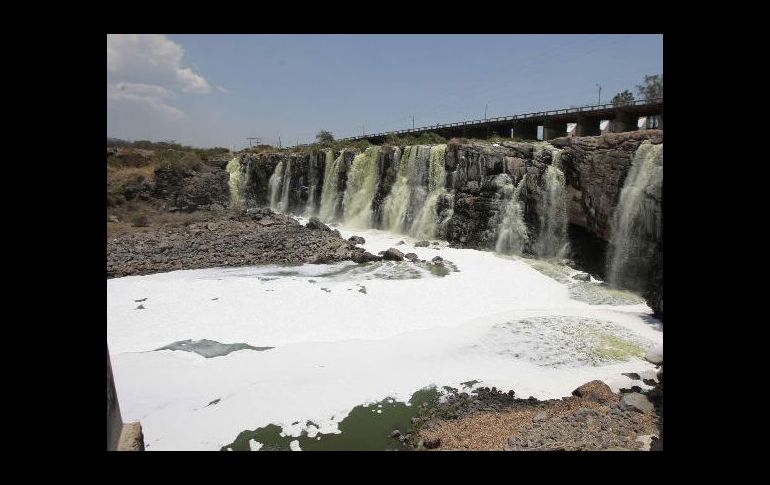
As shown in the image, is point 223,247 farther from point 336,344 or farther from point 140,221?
point 336,344

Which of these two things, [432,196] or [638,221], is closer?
[638,221]

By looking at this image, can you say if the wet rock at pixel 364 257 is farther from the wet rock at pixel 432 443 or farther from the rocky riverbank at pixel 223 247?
the wet rock at pixel 432 443

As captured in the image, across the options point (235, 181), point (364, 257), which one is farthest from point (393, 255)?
point (235, 181)

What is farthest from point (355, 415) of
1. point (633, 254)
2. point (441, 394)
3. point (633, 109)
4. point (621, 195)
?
point (633, 109)

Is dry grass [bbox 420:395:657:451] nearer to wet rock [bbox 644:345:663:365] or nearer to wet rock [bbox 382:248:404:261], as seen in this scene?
wet rock [bbox 644:345:663:365]

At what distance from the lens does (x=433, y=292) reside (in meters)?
15.2

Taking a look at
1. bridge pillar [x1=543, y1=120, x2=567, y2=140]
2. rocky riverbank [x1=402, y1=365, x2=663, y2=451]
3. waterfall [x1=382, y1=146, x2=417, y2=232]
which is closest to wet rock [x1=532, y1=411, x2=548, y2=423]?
rocky riverbank [x1=402, y1=365, x2=663, y2=451]

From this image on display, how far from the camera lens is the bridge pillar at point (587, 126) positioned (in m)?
33.2

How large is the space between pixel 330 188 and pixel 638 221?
22370 mm

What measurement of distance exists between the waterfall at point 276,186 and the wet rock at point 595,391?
1292 inches

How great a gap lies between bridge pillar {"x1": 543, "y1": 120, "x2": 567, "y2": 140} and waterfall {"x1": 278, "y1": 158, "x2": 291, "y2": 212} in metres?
21.5

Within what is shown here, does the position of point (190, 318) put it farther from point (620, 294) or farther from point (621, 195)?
point (621, 195)

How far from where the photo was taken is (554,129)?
118 feet
